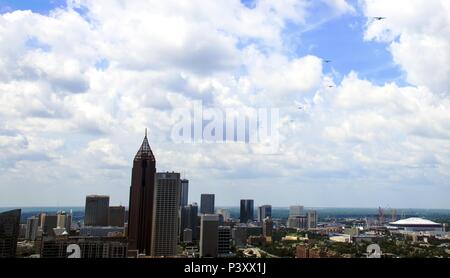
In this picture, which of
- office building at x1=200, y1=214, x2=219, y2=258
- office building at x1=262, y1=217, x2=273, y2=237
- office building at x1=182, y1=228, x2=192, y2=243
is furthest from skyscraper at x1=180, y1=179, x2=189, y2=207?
office building at x1=262, y1=217, x2=273, y2=237

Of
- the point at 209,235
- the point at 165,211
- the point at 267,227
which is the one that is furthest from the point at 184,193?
the point at 209,235

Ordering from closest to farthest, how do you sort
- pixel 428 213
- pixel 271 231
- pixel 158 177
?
pixel 271 231 → pixel 158 177 → pixel 428 213

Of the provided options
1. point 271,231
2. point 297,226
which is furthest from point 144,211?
point 297,226

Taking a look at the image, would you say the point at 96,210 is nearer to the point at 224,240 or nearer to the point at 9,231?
the point at 224,240

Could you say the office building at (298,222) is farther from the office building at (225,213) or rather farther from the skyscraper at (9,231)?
the skyscraper at (9,231)
